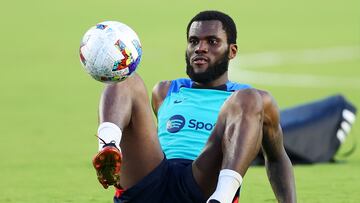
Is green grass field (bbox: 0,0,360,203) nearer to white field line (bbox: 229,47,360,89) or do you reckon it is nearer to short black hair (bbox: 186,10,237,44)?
white field line (bbox: 229,47,360,89)

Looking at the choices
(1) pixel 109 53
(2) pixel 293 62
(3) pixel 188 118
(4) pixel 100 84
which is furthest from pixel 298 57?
(1) pixel 109 53

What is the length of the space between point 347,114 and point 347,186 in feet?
6.56

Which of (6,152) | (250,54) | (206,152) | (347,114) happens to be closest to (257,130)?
(206,152)

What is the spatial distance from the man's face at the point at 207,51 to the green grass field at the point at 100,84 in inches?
65.4

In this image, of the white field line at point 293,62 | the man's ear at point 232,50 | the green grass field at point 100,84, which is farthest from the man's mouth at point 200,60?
the white field line at point 293,62

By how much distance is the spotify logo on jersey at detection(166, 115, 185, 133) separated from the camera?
7238 mm

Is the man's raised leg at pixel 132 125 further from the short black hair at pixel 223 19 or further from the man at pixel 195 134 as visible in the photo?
the short black hair at pixel 223 19

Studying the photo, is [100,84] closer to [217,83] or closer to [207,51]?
[217,83]

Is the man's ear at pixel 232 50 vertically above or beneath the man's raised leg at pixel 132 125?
above

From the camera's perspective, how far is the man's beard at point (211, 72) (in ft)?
24.4

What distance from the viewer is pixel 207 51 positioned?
24.3 feet

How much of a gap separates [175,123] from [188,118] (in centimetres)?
9

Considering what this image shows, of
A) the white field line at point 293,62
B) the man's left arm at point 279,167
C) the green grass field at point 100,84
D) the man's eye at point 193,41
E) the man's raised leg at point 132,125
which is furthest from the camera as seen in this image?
the white field line at point 293,62

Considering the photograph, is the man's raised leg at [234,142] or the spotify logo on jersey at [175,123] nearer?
Answer: the man's raised leg at [234,142]
